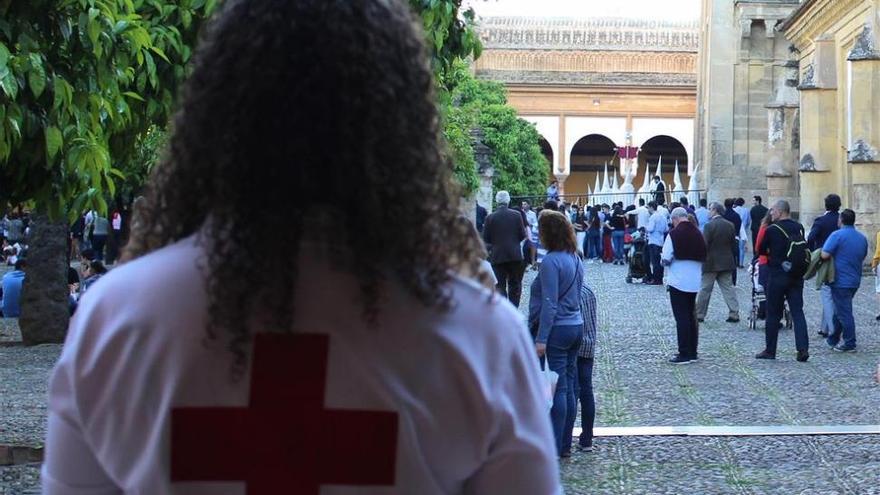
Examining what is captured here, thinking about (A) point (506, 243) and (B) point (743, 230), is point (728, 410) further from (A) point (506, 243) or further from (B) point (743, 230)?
(B) point (743, 230)

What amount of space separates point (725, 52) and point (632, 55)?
33438 mm

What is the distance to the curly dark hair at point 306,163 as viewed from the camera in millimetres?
2109

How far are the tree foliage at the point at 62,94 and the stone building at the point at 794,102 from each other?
2272 centimetres

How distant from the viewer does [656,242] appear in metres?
27.5

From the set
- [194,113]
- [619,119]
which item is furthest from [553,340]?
[619,119]

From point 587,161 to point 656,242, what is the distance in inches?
2310

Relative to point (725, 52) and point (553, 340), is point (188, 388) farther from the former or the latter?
point (725, 52)

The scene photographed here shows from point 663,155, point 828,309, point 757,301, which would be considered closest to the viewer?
point 828,309

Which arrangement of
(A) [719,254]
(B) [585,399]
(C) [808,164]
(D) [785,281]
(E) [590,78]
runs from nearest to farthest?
(B) [585,399] < (D) [785,281] < (A) [719,254] < (C) [808,164] < (E) [590,78]

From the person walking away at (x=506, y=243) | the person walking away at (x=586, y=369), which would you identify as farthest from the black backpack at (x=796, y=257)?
the person walking away at (x=586, y=369)

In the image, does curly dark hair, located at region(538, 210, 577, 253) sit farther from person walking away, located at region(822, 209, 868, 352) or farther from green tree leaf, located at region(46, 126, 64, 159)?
person walking away, located at region(822, 209, 868, 352)

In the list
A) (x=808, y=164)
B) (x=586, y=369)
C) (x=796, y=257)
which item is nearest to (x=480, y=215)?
(x=808, y=164)

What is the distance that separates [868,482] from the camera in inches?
334

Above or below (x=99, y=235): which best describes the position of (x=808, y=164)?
above
